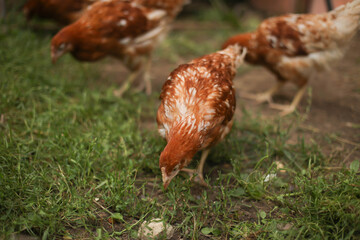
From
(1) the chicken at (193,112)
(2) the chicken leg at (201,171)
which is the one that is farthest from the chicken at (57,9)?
(2) the chicken leg at (201,171)

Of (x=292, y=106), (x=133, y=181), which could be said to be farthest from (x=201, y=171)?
(x=292, y=106)

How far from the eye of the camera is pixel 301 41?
3.77 meters

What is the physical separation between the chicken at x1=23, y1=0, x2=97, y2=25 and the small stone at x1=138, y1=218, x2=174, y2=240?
3869 millimetres

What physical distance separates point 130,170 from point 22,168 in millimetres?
903

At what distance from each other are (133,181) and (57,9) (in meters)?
3.86

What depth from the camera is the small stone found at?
2195 mm

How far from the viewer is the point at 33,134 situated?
10.3 ft

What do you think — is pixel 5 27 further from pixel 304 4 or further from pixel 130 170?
pixel 304 4

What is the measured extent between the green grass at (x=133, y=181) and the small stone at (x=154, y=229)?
0.09m

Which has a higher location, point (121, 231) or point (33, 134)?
point (33, 134)

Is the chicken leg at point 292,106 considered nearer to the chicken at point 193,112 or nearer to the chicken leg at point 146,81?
the chicken at point 193,112

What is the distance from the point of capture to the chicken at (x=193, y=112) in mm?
2303

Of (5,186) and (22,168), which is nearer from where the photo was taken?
(5,186)

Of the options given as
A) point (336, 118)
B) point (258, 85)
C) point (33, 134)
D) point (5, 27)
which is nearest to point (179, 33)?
point (258, 85)
